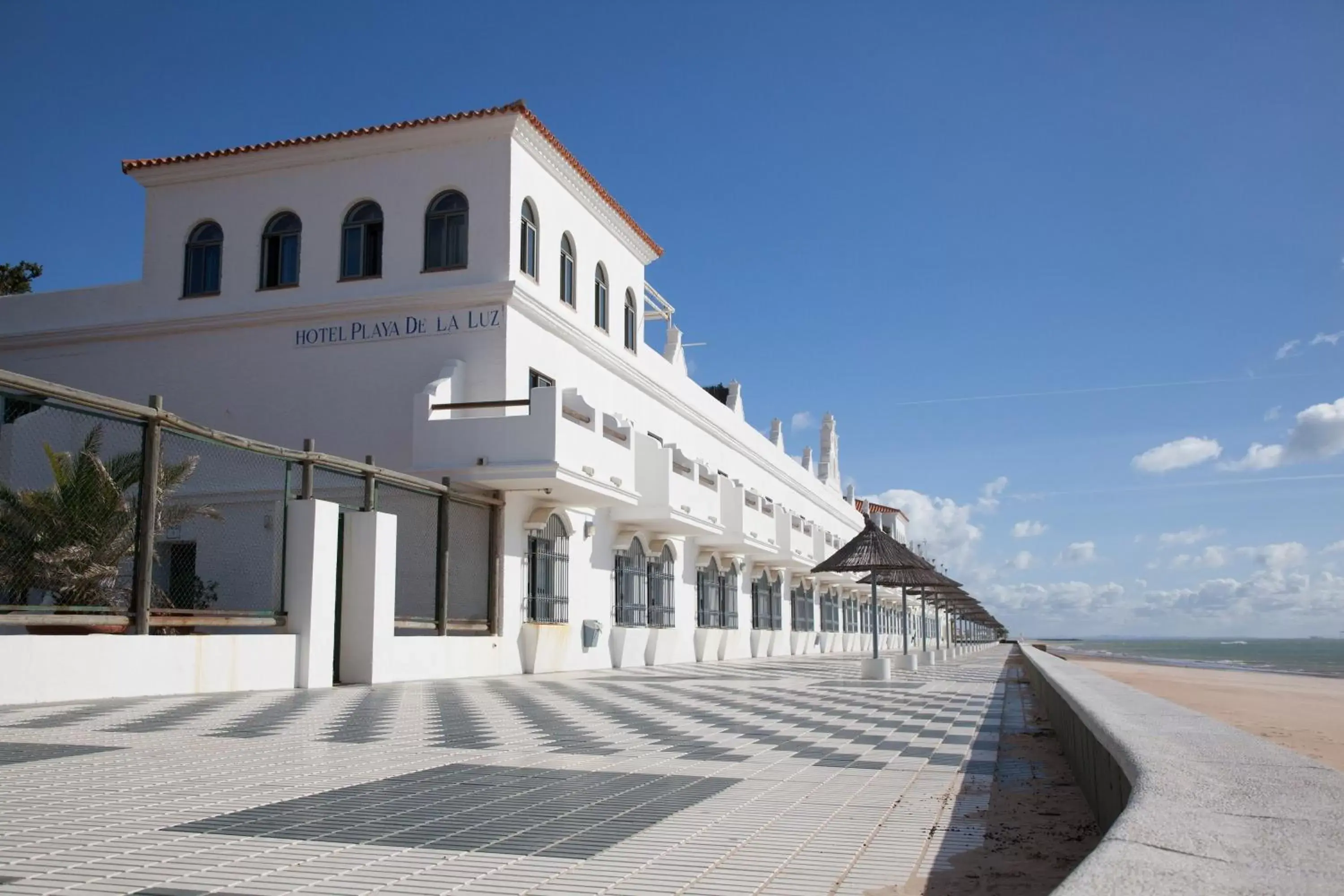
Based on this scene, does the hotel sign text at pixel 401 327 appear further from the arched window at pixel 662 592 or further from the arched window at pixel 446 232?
the arched window at pixel 662 592

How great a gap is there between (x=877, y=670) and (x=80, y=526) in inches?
498

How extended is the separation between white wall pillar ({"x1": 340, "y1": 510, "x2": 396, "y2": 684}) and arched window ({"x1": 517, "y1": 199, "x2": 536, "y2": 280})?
708 centimetres

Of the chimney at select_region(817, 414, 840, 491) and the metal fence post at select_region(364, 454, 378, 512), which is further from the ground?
the chimney at select_region(817, 414, 840, 491)

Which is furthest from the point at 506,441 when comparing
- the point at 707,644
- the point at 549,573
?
the point at 707,644

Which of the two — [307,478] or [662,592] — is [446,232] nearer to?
[307,478]

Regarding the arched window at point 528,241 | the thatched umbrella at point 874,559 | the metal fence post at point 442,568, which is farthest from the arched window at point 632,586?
the metal fence post at point 442,568

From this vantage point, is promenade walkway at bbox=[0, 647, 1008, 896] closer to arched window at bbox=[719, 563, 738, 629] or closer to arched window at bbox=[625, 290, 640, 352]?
arched window at bbox=[625, 290, 640, 352]

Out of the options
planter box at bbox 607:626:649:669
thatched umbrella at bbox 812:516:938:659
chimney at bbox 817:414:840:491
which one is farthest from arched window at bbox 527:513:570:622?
chimney at bbox 817:414:840:491

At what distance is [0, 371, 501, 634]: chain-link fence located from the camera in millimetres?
11305

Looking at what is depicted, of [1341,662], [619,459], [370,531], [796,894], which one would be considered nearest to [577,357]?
[619,459]

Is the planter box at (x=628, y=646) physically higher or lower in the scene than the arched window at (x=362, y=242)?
lower

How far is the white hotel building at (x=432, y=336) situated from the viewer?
63.8 ft

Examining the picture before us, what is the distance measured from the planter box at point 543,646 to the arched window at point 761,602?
14.9 meters

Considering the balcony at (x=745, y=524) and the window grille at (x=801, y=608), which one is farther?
the window grille at (x=801, y=608)
